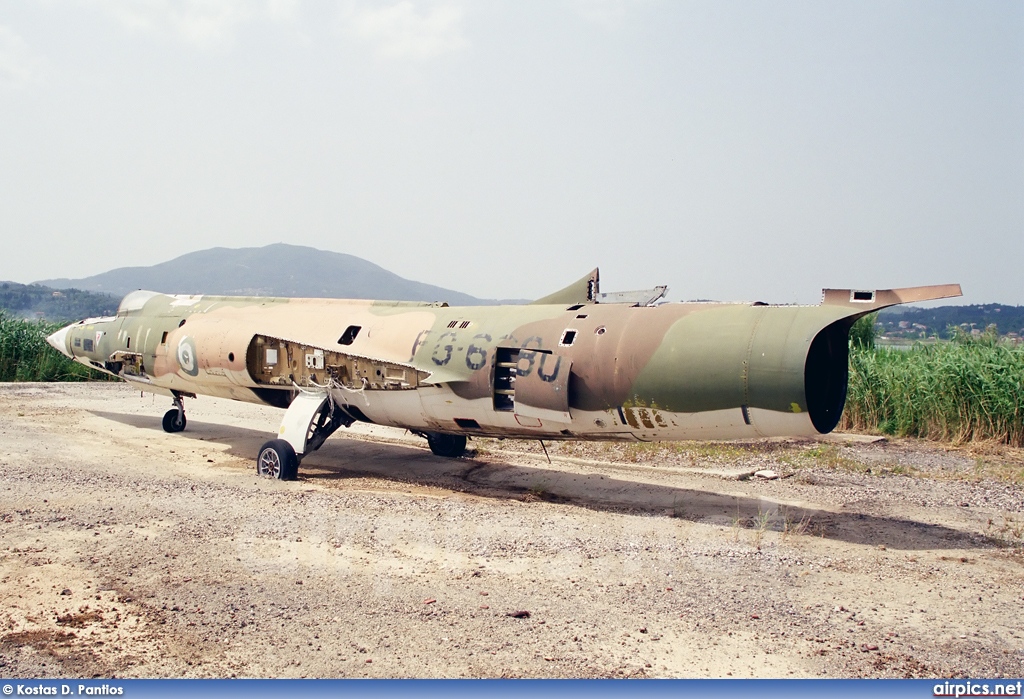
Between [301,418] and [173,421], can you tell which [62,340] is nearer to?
[173,421]

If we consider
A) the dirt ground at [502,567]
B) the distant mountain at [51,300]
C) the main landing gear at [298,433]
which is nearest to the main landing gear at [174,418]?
the dirt ground at [502,567]

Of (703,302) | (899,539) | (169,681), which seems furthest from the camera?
(703,302)

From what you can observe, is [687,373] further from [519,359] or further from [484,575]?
[484,575]

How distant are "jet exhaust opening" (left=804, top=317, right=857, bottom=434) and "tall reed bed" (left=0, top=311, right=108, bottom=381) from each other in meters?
25.3

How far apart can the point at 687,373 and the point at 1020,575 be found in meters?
3.91

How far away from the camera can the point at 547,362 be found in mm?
10445

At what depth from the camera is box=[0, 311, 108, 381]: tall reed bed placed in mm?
26484

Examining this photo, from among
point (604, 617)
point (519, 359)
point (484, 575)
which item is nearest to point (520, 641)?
point (604, 617)

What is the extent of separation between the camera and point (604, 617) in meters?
6.63

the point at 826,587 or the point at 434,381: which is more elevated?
the point at 434,381

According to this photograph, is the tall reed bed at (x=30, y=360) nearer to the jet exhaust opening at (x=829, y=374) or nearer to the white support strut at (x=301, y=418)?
the white support strut at (x=301, y=418)

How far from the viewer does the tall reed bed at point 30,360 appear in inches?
1043

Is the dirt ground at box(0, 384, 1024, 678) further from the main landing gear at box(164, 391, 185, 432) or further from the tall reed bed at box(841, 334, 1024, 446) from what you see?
the main landing gear at box(164, 391, 185, 432)

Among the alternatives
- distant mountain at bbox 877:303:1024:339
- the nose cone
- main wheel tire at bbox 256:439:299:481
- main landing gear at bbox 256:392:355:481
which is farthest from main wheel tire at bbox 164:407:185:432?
distant mountain at bbox 877:303:1024:339
